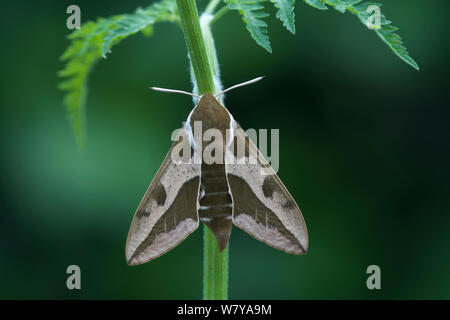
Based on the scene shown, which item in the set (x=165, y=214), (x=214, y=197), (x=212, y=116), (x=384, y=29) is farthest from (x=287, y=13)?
(x=165, y=214)

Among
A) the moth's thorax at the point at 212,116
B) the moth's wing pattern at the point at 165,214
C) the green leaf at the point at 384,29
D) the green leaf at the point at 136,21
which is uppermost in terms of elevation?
the green leaf at the point at 136,21

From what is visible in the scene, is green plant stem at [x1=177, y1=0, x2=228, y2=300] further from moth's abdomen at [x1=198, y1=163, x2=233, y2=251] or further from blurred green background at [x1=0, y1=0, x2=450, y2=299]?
blurred green background at [x1=0, y1=0, x2=450, y2=299]

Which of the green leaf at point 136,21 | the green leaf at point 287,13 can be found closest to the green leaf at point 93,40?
the green leaf at point 136,21

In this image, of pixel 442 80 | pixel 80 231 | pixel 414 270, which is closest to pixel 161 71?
pixel 80 231

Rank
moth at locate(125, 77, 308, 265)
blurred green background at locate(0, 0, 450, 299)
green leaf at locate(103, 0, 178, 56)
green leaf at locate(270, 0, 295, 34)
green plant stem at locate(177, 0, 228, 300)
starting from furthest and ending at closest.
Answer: blurred green background at locate(0, 0, 450, 299) < moth at locate(125, 77, 308, 265) < green leaf at locate(103, 0, 178, 56) < green plant stem at locate(177, 0, 228, 300) < green leaf at locate(270, 0, 295, 34)

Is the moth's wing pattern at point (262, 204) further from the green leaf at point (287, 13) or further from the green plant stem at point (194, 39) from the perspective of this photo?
the green leaf at point (287, 13)

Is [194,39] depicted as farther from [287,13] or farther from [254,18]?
[287,13]

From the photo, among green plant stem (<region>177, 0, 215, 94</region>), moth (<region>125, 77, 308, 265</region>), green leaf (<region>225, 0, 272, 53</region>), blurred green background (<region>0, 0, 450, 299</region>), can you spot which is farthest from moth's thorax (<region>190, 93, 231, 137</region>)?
blurred green background (<region>0, 0, 450, 299</region>)
